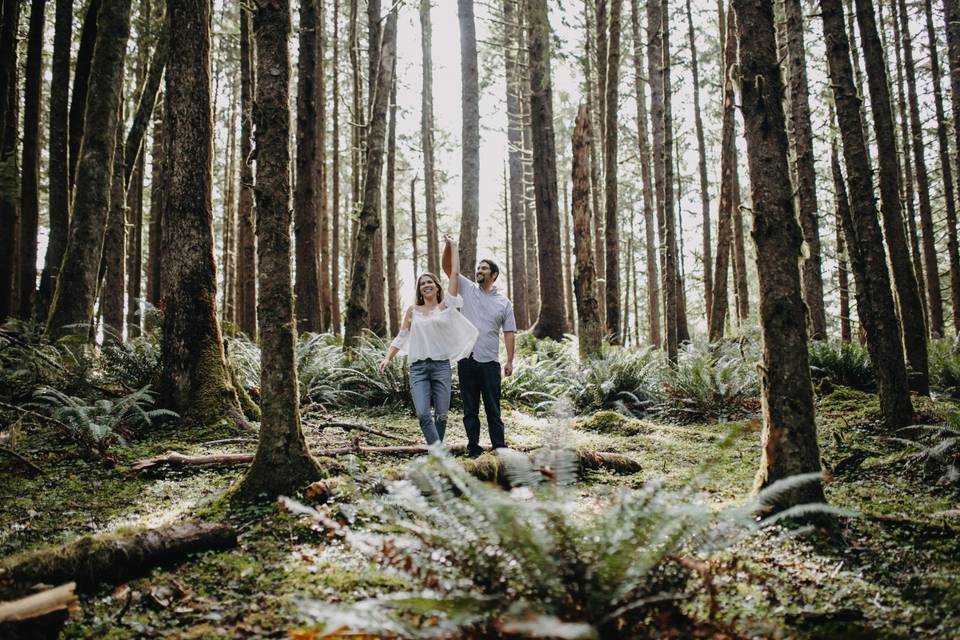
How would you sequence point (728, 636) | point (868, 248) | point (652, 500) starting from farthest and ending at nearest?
point (868, 248) → point (652, 500) → point (728, 636)

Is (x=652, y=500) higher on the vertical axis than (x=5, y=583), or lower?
higher

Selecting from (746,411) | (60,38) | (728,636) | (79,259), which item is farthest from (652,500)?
(60,38)

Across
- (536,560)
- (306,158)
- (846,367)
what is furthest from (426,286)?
(846,367)

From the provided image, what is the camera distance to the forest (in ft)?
7.91

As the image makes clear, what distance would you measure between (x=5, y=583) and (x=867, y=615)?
3.75 meters

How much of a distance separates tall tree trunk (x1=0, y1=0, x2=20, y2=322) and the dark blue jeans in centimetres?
1047

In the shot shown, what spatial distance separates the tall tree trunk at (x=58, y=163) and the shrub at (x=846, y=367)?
45.6ft

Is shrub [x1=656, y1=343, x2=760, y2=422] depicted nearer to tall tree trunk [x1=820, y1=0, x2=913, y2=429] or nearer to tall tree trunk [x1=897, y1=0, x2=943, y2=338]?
tall tree trunk [x1=820, y1=0, x2=913, y2=429]

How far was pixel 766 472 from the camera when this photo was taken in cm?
380

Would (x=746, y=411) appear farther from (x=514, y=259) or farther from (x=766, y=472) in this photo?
(x=514, y=259)

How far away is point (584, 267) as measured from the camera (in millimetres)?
11992

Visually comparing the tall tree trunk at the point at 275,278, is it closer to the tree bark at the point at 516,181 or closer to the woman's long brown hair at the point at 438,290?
the woman's long brown hair at the point at 438,290

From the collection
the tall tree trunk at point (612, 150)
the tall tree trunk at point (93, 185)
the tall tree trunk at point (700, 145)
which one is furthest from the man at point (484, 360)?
the tall tree trunk at point (700, 145)

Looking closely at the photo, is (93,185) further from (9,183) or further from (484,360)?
(484,360)
